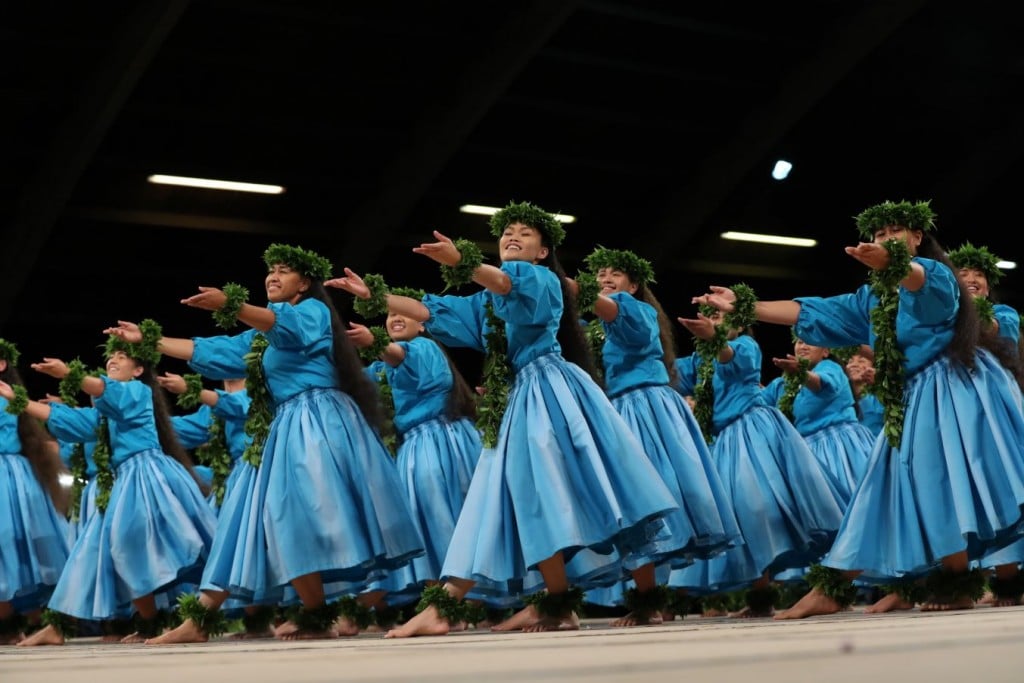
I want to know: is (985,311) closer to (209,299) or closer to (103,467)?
(209,299)

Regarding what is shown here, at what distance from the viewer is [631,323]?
5238 millimetres

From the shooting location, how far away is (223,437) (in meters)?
6.89

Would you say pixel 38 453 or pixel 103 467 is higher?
pixel 38 453

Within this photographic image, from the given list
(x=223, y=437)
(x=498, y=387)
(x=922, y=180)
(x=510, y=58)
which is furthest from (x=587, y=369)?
(x=922, y=180)

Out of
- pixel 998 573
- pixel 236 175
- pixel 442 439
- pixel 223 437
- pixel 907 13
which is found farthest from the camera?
pixel 236 175

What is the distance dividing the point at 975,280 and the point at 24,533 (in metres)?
4.51

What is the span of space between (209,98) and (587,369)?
Result: 6.36 metres

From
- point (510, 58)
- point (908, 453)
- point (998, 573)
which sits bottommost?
point (998, 573)

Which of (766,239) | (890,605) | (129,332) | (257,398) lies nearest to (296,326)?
(257,398)

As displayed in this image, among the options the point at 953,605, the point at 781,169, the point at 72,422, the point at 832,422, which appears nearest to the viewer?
the point at 953,605

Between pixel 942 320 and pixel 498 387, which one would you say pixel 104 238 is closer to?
pixel 498 387

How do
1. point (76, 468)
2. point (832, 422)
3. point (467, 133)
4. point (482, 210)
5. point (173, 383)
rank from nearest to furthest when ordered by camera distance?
point (173, 383)
point (76, 468)
point (832, 422)
point (467, 133)
point (482, 210)

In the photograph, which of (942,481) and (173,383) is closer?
(942,481)

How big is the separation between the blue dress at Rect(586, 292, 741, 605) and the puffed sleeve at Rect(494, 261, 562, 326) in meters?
0.74
